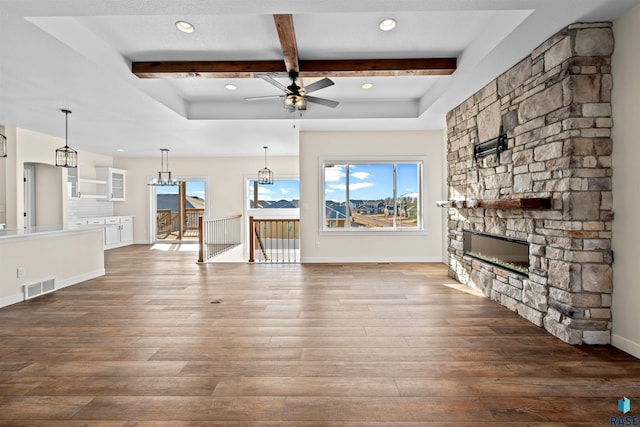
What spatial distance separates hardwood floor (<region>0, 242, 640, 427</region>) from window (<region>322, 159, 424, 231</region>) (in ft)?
8.84

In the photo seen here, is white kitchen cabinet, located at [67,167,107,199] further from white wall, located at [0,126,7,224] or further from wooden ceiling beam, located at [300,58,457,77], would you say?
wooden ceiling beam, located at [300,58,457,77]

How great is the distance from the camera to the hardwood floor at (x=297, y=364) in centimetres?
186

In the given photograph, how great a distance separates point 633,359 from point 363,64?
3795 millimetres

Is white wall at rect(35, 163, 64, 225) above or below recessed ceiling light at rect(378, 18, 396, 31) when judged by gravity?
below

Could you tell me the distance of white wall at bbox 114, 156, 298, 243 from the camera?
992cm

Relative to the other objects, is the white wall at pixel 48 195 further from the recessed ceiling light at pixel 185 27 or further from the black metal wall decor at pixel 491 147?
the black metal wall decor at pixel 491 147

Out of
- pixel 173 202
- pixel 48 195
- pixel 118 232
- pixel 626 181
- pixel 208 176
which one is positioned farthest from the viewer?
pixel 173 202

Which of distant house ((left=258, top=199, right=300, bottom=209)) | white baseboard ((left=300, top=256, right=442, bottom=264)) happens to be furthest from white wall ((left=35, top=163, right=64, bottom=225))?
white baseboard ((left=300, top=256, right=442, bottom=264))

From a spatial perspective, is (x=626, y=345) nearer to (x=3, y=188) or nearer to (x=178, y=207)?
(x=3, y=188)

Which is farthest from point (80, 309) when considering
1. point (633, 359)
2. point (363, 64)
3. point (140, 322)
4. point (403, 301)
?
point (633, 359)

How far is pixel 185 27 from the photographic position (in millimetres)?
3211

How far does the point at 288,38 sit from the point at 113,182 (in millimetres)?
8369

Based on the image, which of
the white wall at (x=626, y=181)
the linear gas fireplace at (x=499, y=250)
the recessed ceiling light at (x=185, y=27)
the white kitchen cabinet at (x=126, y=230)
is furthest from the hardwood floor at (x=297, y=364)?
the white kitchen cabinet at (x=126, y=230)

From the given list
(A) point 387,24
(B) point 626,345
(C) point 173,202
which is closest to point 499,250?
(B) point 626,345
